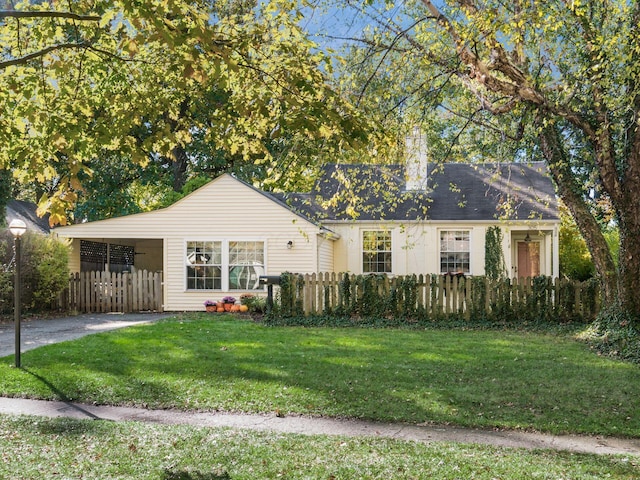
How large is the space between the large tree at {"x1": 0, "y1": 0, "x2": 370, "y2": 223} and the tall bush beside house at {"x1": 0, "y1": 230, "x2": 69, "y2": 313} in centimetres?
977

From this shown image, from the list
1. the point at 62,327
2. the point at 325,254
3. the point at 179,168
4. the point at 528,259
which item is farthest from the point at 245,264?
the point at 179,168

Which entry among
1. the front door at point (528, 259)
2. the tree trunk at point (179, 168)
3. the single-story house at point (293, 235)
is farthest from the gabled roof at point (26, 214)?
the front door at point (528, 259)

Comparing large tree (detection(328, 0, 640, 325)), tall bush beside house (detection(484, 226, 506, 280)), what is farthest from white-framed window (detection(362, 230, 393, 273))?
large tree (detection(328, 0, 640, 325))

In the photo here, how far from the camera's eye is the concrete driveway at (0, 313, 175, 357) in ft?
40.3

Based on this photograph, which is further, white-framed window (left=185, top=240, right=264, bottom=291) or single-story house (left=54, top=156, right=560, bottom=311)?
white-framed window (left=185, top=240, right=264, bottom=291)

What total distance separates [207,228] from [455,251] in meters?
8.06

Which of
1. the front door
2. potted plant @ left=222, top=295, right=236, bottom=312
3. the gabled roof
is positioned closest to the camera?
potted plant @ left=222, top=295, right=236, bottom=312

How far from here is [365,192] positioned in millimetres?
22750

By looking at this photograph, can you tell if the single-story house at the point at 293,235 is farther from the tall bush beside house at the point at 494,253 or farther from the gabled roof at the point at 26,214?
the gabled roof at the point at 26,214

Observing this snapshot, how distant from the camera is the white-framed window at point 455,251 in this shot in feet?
69.9

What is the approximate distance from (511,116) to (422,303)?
5.35 meters

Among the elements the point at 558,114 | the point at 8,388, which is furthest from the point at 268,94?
the point at 558,114

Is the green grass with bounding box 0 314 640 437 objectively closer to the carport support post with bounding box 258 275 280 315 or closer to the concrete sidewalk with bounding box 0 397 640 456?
the concrete sidewalk with bounding box 0 397 640 456

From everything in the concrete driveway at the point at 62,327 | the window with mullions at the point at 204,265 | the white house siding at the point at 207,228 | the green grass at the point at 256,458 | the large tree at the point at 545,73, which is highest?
the large tree at the point at 545,73
